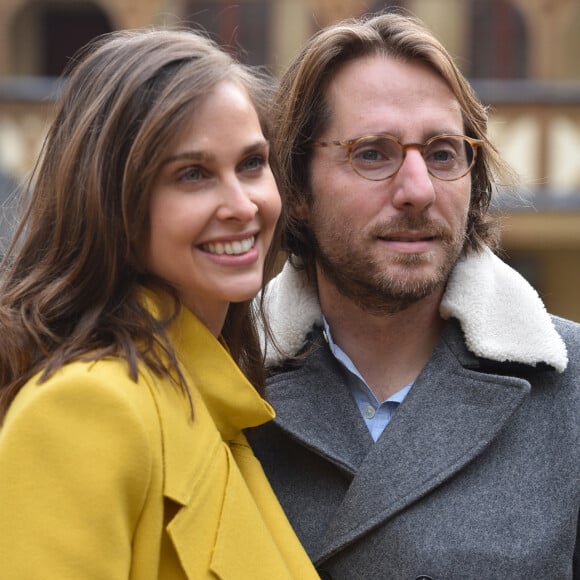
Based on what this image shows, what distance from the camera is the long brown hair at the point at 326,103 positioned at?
3.29m

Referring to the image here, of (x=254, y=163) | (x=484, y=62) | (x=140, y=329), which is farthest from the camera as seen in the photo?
(x=484, y=62)

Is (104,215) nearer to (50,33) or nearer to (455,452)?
(455,452)

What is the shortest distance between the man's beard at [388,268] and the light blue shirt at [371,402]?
159 mm

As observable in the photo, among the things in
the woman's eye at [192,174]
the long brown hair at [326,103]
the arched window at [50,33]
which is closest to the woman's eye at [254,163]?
the woman's eye at [192,174]

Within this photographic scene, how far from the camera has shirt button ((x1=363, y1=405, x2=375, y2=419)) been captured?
10.5 ft

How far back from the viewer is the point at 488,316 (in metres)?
3.15

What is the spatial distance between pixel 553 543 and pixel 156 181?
1133 millimetres

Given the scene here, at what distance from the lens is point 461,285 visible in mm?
3199

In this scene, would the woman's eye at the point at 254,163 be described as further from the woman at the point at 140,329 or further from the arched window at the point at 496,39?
the arched window at the point at 496,39

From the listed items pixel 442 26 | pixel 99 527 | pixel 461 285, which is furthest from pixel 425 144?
pixel 442 26

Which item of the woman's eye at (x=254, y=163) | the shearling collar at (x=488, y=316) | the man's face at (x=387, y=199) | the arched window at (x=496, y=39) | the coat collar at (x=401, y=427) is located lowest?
the arched window at (x=496, y=39)

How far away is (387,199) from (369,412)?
49cm

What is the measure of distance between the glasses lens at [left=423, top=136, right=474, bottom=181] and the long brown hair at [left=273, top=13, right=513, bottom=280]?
0.51ft

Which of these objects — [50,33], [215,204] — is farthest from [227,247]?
[50,33]
